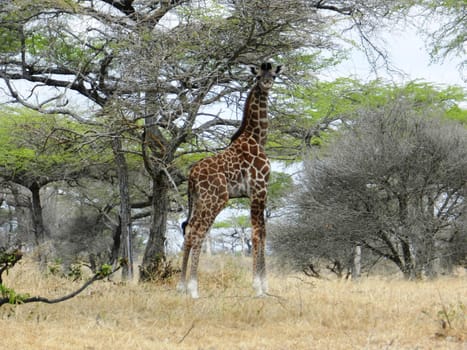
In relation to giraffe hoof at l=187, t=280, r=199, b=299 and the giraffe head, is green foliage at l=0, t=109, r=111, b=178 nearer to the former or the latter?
the giraffe head

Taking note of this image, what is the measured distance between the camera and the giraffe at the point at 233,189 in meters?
9.12

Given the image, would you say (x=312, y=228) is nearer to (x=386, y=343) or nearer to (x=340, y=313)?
(x=340, y=313)

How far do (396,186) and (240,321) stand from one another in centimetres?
1015

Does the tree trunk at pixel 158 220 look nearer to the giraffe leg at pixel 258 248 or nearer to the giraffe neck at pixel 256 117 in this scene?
the giraffe neck at pixel 256 117

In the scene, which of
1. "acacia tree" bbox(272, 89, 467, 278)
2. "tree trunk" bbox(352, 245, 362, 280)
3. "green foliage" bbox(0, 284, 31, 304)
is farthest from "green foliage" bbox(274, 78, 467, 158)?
"green foliage" bbox(0, 284, 31, 304)

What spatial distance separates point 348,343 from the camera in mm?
6469

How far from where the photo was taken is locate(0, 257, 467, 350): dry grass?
6426 mm

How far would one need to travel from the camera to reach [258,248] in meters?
9.12

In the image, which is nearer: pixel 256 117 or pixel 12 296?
pixel 12 296

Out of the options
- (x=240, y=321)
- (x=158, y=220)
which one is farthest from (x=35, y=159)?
(x=240, y=321)

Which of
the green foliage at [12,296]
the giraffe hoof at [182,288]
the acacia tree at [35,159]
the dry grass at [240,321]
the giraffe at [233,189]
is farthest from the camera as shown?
the acacia tree at [35,159]

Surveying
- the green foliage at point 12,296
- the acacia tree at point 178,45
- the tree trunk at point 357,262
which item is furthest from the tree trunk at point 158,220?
the tree trunk at point 357,262

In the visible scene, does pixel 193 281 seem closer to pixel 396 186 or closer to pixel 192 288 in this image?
pixel 192 288

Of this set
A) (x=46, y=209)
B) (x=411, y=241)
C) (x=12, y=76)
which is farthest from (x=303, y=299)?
(x=46, y=209)
